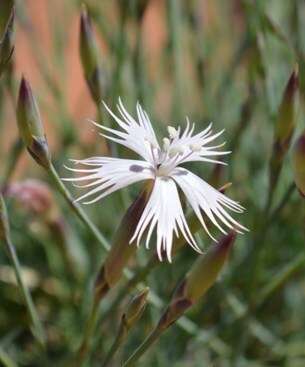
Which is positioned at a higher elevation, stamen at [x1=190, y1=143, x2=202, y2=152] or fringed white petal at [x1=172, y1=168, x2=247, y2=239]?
stamen at [x1=190, y1=143, x2=202, y2=152]

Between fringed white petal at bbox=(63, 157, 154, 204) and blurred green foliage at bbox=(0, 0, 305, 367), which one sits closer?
fringed white petal at bbox=(63, 157, 154, 204)

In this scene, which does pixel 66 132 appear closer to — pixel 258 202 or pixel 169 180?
pixel 258 202

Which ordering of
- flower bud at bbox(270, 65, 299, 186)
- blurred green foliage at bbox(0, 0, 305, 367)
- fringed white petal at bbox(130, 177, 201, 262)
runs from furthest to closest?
blurred green foliage at bbox(0, 0, 305, 367) < flower bud at bbox(270, 65, 299, 186) < fringed white petal at bbox(130, 177, 201, 262)

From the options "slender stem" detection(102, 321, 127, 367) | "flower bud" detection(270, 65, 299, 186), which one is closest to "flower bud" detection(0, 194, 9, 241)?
"slender stem" detection(102, 321, 127, 367)

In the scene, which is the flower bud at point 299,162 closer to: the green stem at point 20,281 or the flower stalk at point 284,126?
the flower stalk at point 284,126

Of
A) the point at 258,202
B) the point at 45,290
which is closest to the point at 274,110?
the point at 258,202

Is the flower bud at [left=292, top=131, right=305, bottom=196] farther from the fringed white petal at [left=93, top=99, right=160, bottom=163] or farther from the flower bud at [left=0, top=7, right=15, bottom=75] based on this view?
the flower bud at [left=0, top=7, right=15, bottom=75]

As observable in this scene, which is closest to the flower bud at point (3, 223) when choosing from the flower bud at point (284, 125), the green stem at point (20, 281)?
the green stem at point (20, 281)
